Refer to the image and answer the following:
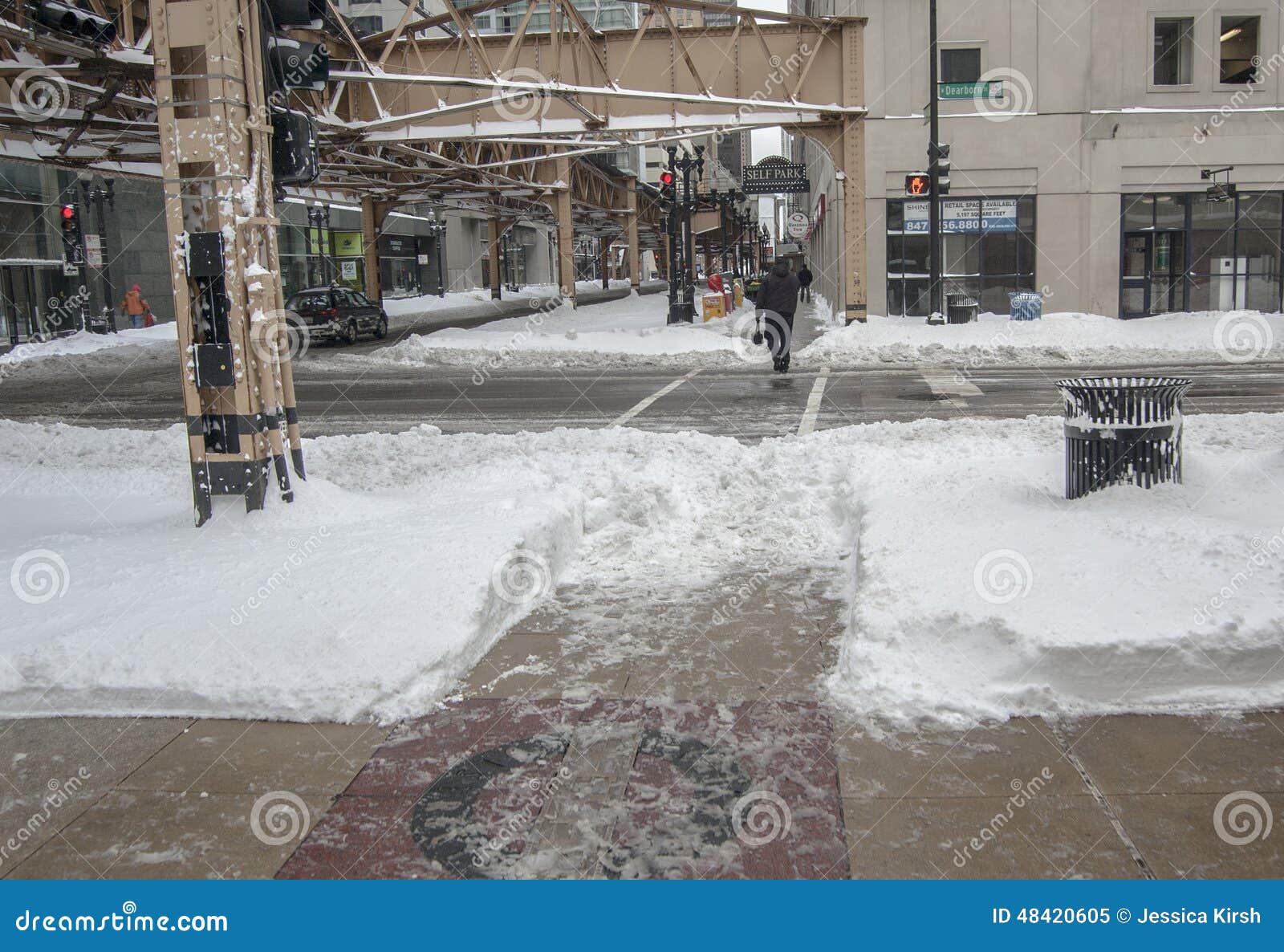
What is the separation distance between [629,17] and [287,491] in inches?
4444

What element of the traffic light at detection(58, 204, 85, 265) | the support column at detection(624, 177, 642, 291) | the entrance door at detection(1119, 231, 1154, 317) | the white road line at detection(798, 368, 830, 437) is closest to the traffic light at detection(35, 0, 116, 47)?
the white road line at detection(798, 368, 830, 437)

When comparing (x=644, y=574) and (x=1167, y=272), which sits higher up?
(x=1167, y=272)

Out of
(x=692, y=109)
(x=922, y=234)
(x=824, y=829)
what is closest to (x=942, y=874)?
(x=824, y=829)

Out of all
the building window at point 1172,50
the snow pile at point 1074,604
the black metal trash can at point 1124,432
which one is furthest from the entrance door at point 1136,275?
the black metal trash can at point 1124,432

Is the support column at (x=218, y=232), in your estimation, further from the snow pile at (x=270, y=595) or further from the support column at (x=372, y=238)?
the support column at (x=372, y=238)

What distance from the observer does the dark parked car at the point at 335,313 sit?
3225 centimetres

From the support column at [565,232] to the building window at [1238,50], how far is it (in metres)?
19.8

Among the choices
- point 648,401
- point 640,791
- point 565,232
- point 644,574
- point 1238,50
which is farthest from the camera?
point 565,232

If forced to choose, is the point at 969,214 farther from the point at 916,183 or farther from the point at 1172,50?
the point at 1172,50

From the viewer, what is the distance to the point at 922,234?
103 feet

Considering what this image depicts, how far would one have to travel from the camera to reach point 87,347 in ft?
99.7

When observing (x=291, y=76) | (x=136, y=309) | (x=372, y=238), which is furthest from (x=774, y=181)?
(x=291, y=76)

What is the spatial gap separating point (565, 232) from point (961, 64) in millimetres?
14424

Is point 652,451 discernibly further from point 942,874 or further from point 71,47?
point 71,47
